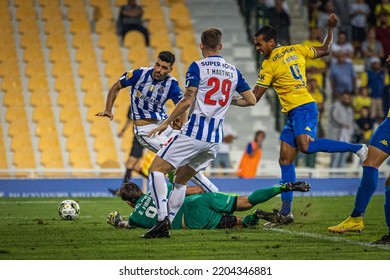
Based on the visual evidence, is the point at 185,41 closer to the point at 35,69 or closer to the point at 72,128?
the point at 35,69

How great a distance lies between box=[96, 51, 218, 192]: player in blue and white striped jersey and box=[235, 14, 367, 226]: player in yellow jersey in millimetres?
847

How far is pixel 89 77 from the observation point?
60.2 ft

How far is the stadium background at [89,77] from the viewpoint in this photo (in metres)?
16.9

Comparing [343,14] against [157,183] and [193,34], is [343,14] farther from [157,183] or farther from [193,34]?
[157,183]

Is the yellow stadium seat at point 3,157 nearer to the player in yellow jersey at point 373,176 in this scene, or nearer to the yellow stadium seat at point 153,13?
the yellow stadium seat at point 153,13

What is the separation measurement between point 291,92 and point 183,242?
2151 millimetres

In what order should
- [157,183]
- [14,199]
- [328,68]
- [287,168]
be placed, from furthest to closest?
1. [328,68]
2. [14,199]
3. [287,168]
4. [157,183]

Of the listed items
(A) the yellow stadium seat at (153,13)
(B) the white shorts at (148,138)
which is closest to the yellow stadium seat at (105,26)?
(A) the yellow stadium seat at (153,13)

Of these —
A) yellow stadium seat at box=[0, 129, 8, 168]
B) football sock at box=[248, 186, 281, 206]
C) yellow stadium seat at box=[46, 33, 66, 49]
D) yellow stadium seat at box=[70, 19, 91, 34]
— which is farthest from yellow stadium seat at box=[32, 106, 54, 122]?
football sock at box=[248, 186, 281, 206]

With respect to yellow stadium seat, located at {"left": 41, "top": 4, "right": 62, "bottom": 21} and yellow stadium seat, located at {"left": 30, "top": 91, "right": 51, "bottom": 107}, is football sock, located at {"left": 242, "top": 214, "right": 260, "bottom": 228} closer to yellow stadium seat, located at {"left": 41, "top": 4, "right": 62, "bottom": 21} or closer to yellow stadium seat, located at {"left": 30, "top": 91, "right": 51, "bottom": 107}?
yellow stadium seat, located at {"left": 30, "top": 91, "right": 51, "bottom": 107}

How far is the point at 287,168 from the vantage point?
992 centimetres

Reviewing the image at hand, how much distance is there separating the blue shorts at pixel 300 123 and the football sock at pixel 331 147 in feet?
0.40

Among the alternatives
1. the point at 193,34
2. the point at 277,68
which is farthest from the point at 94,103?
the point at 277,68

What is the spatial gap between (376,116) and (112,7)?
17.5 feet
